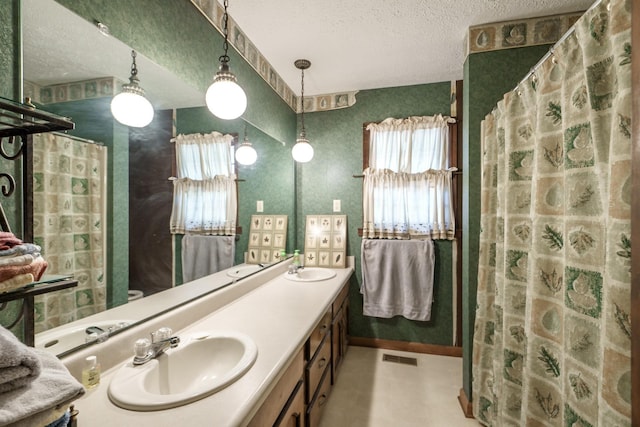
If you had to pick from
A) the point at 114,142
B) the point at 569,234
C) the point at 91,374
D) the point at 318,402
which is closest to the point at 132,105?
the point at 114,142

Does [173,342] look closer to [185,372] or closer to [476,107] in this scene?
[185,372]

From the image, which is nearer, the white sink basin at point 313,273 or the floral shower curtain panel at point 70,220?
the floral shower curtain panel at point 70,220

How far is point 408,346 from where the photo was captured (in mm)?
2650

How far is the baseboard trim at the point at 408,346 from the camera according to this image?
2.57m

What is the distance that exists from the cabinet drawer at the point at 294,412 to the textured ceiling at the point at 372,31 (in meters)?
2.05

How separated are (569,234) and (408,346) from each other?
211 centimetres

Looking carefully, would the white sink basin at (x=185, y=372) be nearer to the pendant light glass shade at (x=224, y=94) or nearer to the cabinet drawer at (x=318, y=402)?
the cabinet drawer at (x=318, y=402)

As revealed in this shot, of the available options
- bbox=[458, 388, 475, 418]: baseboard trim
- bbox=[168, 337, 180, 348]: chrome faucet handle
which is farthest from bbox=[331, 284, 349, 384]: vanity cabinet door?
bbox=[168, 337, 180, 348]: chrome faucet handle

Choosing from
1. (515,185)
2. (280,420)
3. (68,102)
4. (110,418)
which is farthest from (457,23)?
(110,418)

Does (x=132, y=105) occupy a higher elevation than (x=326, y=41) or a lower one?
lower

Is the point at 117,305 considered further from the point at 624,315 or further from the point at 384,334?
the point at 384,334

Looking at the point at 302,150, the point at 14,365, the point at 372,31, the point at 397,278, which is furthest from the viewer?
the point at 397,278

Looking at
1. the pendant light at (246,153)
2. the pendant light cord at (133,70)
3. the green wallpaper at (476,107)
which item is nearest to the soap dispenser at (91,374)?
the pendant light cord at (133,70)

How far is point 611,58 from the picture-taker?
2.63 feet
